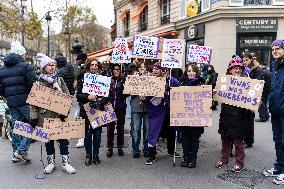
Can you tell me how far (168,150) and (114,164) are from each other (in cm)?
120

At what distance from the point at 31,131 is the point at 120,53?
2.47m

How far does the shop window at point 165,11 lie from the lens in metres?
21.3

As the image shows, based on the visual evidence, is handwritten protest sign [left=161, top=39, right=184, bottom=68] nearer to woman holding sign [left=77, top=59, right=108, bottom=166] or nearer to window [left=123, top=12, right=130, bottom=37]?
woman holding sign [left=77, top=59, right=108, bottom=166]

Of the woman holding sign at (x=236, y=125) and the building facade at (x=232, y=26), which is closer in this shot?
the woman holding sign at (x=236, y=125)

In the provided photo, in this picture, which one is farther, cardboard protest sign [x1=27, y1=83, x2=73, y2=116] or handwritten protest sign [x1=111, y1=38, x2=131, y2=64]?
handwritten protest sign [x1=111, y1=38, x2=131, y2=64]

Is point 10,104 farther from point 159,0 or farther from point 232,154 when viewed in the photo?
point 159,0

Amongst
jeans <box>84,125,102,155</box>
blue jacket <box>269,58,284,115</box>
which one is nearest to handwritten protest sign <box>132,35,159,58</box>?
jeans <box>84,125,102,155</box>

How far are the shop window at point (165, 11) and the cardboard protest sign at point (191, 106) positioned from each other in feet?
53.0

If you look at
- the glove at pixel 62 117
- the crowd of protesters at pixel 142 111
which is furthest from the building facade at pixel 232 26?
the glove at pixel 62 117

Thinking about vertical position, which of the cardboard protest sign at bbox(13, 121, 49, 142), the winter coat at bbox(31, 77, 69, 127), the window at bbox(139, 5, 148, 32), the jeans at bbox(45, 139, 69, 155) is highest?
the window at bbox(139, 5, 148, 32)

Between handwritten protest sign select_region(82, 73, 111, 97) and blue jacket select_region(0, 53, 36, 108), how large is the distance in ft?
3.27

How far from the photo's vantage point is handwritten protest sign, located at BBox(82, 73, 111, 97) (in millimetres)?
5894

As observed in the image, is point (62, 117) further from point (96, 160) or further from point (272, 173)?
point (272, 173)

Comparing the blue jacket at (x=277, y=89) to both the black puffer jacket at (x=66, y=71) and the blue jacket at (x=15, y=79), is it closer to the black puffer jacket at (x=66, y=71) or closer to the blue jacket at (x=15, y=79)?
the blue jacket at (x=15, y=79)
